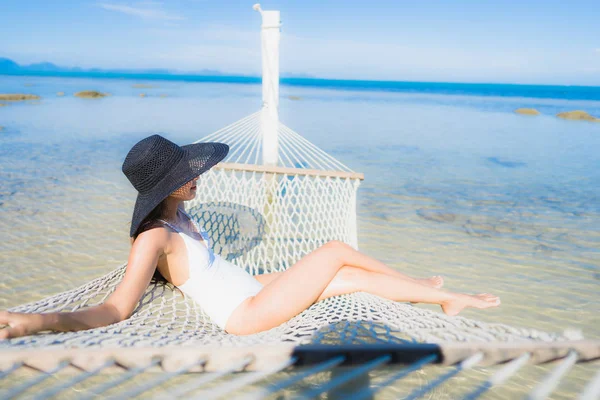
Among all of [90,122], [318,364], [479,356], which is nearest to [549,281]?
[479,356]

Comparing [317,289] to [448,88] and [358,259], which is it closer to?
[358,259]

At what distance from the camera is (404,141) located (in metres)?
9.56

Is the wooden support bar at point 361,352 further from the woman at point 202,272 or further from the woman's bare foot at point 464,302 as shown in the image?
the woman's bare foot at point 464,302

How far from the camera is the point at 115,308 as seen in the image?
52.9 inches

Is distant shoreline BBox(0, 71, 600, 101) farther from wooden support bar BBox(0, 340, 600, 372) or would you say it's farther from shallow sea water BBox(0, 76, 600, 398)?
wooden support bar BBox(0, 340, 600, 372)

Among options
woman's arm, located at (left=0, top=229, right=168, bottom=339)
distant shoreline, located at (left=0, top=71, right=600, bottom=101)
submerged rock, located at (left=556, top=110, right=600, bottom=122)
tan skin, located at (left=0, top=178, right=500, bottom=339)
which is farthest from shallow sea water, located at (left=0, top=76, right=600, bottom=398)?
distant shoreline, located at (left=0, top=71, right=600, bottom=101)

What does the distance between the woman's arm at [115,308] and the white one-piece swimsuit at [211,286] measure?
0.17 meters

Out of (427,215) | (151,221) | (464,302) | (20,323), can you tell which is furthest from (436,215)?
(20,323)

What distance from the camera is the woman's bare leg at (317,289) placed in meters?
1.60

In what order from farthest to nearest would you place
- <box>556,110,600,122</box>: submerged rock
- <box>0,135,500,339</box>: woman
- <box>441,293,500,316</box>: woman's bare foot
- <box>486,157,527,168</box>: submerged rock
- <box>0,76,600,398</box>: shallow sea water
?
<box>556,110,600,122</box>: submerged rock
<box>486,157,527,168</box>: submerged rock
<box>0,76,600,398</box>: shallow sea water
<box>441,293,500,316</box>: woman's bare foot
<box>0,135,500,339</box>: woman

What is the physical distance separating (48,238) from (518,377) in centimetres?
330

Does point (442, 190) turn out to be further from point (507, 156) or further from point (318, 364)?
point (318, 364)

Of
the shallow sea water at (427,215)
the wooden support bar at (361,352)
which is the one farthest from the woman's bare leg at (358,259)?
the wooden support bar at (361,352)

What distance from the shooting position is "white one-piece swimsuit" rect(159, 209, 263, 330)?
1636mm
